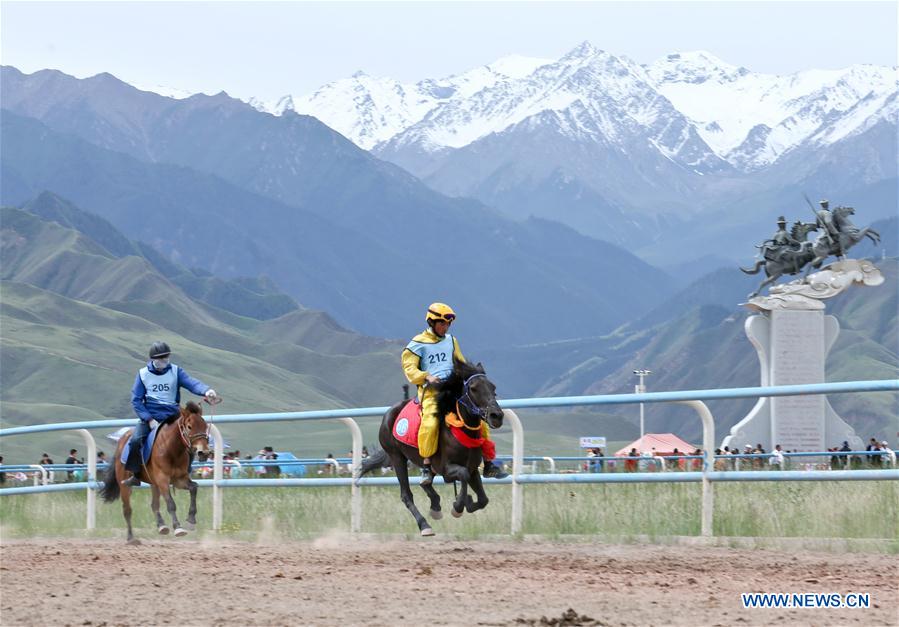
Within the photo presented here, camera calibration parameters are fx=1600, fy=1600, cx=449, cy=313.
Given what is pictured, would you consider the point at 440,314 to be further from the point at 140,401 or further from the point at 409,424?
the point at 140,401

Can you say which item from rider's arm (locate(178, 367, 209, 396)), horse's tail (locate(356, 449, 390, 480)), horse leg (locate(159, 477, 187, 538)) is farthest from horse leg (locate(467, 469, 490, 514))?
rider's arm (locate(178, 367, 209, 396))

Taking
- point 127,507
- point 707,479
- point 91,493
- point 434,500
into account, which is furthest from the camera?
point 91,493

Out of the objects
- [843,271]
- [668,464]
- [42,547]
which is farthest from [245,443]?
[42,547]

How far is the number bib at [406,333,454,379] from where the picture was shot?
14891 mm

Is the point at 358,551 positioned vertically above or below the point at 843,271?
below

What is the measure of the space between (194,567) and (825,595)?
5440mm

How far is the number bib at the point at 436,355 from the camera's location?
48.9 ft

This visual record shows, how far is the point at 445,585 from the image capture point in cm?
1125

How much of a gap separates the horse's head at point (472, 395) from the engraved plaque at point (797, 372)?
31679mm

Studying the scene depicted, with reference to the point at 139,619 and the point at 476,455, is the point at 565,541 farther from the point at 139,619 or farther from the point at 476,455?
the point at 139,619

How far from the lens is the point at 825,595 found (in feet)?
33.1

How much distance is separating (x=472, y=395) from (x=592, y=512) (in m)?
2.13

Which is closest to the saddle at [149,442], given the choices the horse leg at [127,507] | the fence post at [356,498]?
the horse leg at [127,507]

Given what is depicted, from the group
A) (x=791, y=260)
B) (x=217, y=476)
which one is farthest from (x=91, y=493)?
(x=791, y=260)
